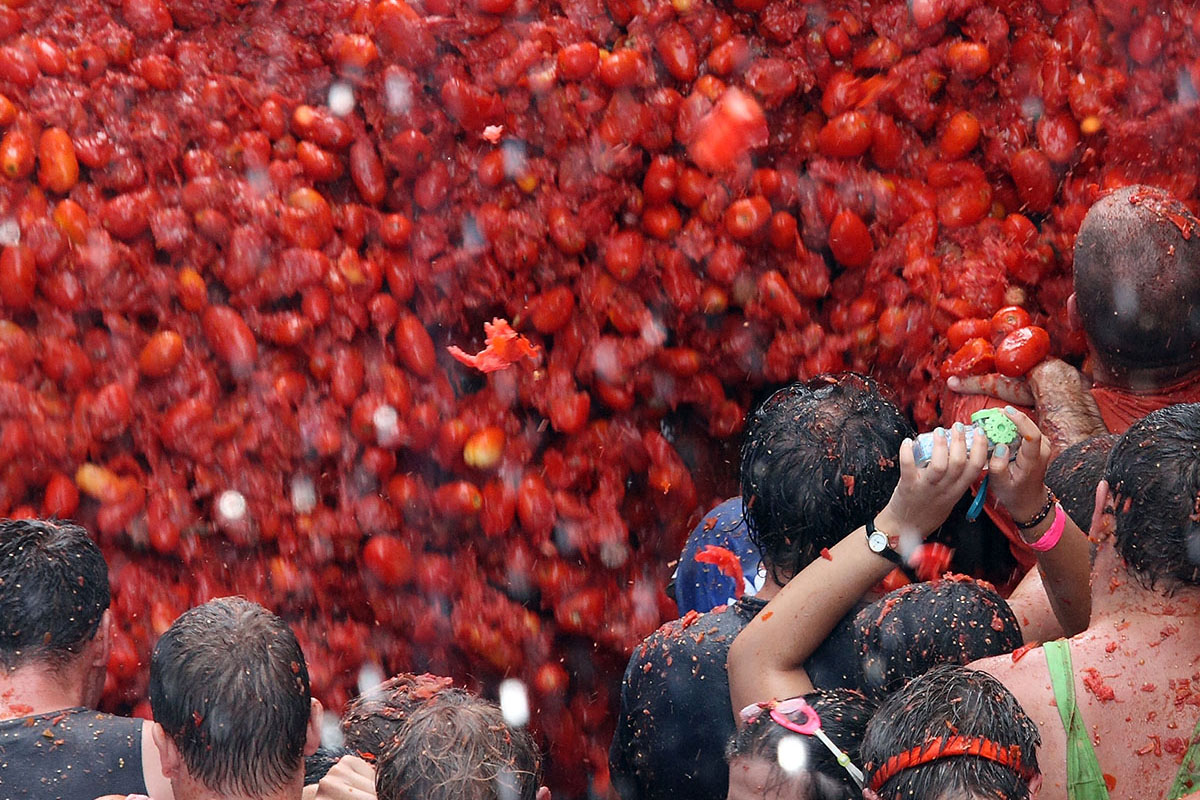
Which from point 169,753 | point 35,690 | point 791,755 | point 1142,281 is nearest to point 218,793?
point 169,753

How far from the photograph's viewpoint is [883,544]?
2189 mm

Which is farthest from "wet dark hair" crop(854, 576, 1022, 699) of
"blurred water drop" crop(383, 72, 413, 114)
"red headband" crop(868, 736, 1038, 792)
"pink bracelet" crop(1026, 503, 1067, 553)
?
"blurred water drop" crop(383, 72, 413, 114)

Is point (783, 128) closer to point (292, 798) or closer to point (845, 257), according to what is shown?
point (845, 257)

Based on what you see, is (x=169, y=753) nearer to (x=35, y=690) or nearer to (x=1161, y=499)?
(x=35, y=690)

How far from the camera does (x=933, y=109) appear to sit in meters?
3.71

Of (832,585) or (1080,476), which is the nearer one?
(832,585)

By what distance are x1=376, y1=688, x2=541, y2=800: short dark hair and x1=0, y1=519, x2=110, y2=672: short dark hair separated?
2.53 ft

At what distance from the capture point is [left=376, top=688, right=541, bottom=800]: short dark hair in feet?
6.14

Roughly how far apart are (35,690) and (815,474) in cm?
141

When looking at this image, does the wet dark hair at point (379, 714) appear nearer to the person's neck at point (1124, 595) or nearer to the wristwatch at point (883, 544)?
the wristwatch at point (883, 544)

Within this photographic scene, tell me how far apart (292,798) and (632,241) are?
200 cm

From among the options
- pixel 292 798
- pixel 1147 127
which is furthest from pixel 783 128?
pixel 292 798

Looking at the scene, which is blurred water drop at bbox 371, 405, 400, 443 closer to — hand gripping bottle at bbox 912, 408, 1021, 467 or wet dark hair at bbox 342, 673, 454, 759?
wet dark hair at bbox 342, 673, 454, 759

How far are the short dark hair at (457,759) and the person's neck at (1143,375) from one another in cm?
184
